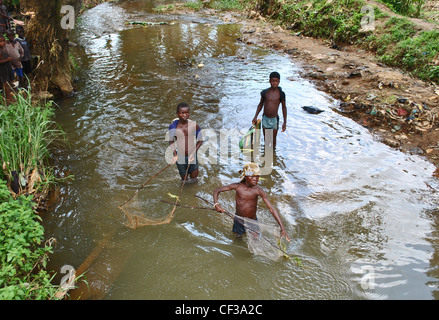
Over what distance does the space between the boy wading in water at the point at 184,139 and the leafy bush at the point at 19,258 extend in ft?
7.04

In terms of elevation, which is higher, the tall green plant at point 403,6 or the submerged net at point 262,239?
the tall green plant at point 403,6

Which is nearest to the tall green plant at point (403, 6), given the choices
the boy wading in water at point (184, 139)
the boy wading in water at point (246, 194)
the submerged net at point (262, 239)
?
the boy wading in water at point (184, 139)

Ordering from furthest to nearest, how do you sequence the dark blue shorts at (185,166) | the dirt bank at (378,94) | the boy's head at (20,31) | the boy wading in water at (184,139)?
1. the boy's head at (20,31)
2. the dirt bank at (378,94)
3. the dark blue shorts at (185,166)
4. the boy wading in water at (184,139)

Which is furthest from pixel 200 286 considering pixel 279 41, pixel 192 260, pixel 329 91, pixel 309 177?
pixel 279 41

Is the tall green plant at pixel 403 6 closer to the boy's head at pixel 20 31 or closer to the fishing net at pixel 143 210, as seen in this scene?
the fishing net at pixel 143 210

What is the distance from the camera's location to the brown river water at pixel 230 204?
141 inches

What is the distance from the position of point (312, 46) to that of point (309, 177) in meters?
9.53

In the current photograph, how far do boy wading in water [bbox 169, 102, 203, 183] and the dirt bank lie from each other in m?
4.40

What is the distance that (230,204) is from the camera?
4.95 meters

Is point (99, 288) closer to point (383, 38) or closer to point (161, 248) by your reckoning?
point (161, 248)

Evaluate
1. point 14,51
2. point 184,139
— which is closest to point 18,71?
point 14,51

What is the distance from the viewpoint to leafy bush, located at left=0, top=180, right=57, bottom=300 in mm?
2727
